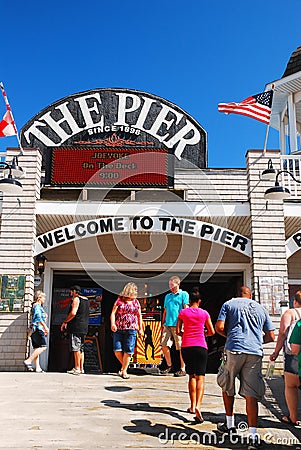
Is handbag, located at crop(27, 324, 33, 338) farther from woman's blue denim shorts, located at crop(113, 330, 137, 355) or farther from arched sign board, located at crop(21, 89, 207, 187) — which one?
arched sign board, located at crop(21, 89, 207, 187)

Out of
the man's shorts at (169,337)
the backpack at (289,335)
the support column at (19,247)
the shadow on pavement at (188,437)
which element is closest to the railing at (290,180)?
the man's shorts at (169,337)

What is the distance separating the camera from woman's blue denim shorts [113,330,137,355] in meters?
8.37

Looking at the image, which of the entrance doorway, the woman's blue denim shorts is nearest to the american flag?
the entrance doorway

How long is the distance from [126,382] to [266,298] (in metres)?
3.40

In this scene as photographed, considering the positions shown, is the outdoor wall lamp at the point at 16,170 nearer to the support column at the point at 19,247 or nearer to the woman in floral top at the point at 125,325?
the support column at the point at 19,247

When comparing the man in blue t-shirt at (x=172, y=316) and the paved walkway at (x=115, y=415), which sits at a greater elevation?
the man in blue t-shirt at (x=172, y=316)

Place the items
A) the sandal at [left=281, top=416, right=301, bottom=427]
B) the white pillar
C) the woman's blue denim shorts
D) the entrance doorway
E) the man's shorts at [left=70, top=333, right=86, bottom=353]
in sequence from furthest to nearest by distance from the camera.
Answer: the white pillar → the entrance doorway → the man's shorts at [left=70, top=333, right=86, bottom=353] → the woman's blue denim shorts → the sandal at [left=281, top=416, right=301, bottom=427]

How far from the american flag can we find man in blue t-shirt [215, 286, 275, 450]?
701cm

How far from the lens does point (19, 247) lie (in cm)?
1048

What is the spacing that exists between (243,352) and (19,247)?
20.1 feet

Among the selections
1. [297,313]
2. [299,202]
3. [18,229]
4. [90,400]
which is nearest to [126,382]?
[90,400]

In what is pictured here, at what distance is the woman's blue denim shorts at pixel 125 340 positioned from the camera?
8367mm

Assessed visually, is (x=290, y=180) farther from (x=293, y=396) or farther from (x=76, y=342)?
(x=293, y=396)

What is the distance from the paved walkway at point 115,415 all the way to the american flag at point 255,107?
5960mm
